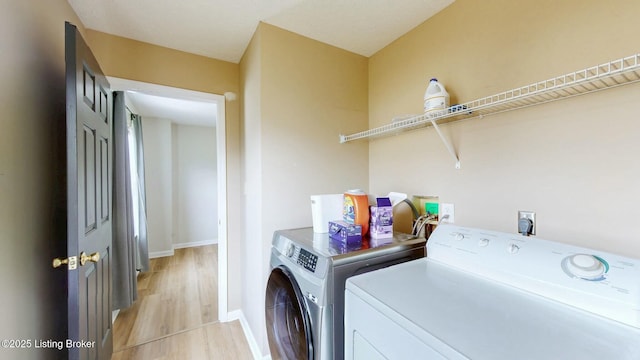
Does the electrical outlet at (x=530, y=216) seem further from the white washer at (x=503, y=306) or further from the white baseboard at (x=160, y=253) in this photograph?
the white baseboard at (x=160, y=253)

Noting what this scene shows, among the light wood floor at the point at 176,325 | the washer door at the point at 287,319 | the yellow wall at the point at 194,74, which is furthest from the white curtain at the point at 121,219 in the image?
the washer door at the point at 287,319

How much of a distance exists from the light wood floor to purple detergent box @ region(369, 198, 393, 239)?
1.41m

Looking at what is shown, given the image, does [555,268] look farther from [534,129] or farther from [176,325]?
[176,325]

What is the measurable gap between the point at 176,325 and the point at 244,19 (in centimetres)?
263

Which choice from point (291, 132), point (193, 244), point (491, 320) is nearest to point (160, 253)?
point (193, 244)

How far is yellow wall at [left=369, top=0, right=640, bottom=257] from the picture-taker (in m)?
0.94

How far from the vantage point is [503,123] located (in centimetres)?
127

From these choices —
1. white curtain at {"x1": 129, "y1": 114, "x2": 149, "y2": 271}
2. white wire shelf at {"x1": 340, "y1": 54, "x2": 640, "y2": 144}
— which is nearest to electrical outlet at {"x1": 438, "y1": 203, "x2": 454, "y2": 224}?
white wire shelf at {"x1": 340, "y1": 54, "x2": 640, "y2": 144}

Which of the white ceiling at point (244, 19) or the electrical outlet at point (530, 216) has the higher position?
the white ceiling at point (244, 19)

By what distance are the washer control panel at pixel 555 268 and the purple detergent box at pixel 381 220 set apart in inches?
14.5

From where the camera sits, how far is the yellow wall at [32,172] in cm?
96

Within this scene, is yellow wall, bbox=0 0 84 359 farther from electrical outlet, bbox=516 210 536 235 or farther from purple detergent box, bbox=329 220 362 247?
electrical outlet, bbox=516 210 536 235

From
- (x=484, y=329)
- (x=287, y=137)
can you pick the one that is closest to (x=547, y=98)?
(x=484, y=329)

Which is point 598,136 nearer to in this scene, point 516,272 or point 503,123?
point 503,123
